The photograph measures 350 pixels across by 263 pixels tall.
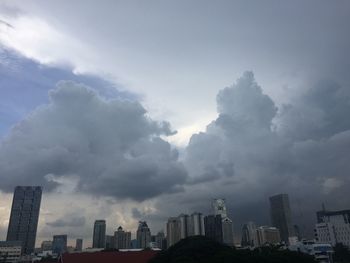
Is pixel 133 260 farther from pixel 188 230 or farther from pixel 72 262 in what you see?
pixel 188 230

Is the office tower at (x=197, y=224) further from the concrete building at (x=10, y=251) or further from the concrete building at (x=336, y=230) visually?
the concrete building at (x=10, y=251)

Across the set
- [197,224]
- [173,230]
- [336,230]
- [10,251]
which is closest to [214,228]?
[197,224]

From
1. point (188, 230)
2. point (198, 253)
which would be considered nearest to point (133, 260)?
point (198, 253)

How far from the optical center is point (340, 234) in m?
185

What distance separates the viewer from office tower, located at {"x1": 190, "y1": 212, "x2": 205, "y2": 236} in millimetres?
177875

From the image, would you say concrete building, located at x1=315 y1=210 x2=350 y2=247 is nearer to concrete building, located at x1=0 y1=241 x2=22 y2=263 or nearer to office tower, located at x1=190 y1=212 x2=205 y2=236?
office tower, located at x1=190 y1=212 x2=205 y2=236

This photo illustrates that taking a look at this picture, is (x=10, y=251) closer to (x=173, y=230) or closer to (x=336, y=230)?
(x=173, y=230)

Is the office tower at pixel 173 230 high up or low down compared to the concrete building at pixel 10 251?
up

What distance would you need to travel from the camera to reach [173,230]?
609ft

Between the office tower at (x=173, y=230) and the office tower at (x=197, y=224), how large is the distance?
7904mm

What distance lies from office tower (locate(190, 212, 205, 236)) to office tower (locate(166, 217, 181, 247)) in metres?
7.90

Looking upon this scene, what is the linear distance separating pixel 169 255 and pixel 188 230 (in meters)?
90.8

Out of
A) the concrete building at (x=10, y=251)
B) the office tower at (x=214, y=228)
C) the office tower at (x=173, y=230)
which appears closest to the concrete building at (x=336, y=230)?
the office tower at (x=214, y=228)

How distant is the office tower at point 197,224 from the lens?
178 m
